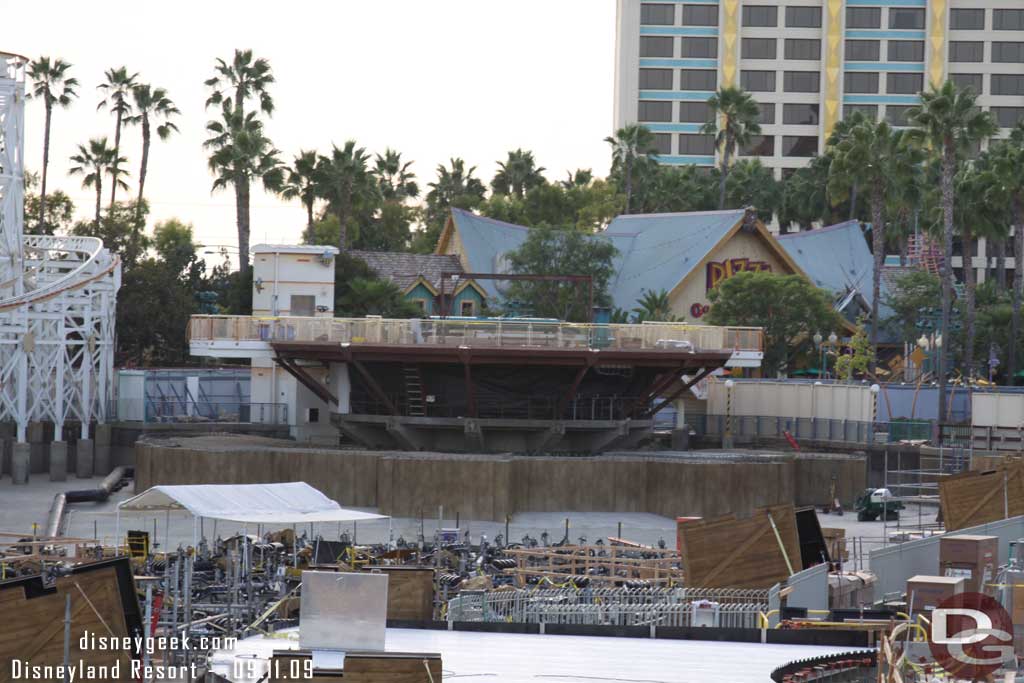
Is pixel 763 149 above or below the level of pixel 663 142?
below

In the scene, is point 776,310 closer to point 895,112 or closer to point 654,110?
point 654,110

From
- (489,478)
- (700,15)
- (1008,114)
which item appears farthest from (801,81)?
(489,478)

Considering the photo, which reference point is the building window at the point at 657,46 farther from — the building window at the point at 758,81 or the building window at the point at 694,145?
the building window at the point at 694,145

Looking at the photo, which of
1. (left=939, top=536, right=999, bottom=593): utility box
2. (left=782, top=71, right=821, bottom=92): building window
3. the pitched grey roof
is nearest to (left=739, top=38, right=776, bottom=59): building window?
(left=782, top=71, right=821, bottom=92): building window

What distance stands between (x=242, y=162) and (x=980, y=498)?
54.1 metres

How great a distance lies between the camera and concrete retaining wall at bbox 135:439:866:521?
50062 mm

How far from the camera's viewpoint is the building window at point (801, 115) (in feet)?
488

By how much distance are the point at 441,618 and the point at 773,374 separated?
5711 cm

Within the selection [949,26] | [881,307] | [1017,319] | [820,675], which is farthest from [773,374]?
[949,26]

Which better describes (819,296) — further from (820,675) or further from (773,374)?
(820,675)

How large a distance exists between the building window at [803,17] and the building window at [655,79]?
10.8 meters

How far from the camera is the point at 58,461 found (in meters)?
58.1

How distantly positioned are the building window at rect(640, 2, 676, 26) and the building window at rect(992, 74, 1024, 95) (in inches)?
1092

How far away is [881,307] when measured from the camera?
99.6m
